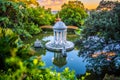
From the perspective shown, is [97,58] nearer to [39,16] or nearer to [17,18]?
[17,18]

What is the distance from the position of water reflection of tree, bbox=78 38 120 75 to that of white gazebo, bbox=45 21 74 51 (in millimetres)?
3971

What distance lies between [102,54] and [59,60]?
132 inches

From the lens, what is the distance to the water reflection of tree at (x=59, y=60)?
13823 millimetres

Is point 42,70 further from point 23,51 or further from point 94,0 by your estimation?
point 94,0

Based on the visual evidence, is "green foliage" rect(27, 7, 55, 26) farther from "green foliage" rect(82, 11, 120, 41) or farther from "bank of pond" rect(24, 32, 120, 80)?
"green foliage" rect(82, 11, 120, 41)

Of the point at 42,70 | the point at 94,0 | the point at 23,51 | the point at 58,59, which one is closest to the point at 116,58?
the point at 58,59

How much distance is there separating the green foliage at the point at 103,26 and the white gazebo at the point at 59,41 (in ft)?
14.0

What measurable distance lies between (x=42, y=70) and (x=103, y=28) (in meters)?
5.64

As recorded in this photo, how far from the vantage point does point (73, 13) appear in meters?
21.5

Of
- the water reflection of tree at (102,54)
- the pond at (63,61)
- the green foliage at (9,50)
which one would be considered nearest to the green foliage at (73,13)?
the pond at (63,61)

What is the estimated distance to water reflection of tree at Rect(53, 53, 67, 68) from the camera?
45.4 feet

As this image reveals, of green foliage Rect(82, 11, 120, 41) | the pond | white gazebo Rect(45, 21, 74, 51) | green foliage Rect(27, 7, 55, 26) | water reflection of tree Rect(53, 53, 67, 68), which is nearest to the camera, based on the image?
green foliage Rect(82, 11, 120, 41)

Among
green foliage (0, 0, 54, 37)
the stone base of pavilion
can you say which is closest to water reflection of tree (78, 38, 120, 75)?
the stone base of pavilion

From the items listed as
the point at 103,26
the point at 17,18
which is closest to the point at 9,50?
the point at 103,26
